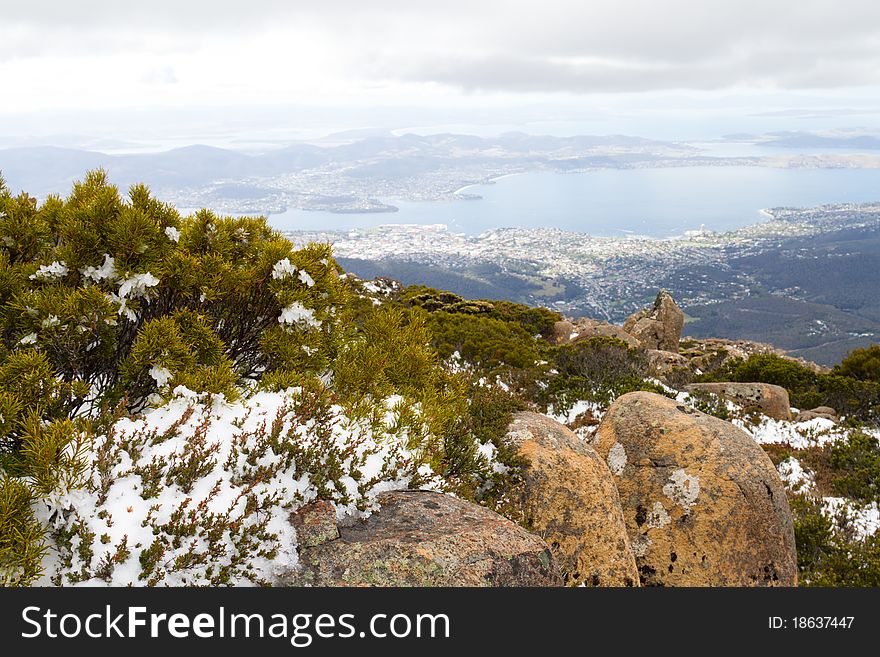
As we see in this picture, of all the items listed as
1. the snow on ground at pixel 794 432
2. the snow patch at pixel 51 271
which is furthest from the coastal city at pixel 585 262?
the snow patch at pixel 51 271

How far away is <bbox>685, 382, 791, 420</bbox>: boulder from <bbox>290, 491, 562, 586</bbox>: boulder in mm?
13136

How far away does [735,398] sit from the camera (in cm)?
1473

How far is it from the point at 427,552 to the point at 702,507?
4.64 metres

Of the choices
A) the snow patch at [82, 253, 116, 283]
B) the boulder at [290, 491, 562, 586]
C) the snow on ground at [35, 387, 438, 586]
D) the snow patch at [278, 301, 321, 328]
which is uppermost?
the snow patch at [82, 253, 116, 283]

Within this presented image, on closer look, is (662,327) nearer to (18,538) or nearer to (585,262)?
(18,538)

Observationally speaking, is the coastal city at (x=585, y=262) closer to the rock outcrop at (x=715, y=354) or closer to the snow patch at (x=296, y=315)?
the rock outcrop at (x=715, y=354)

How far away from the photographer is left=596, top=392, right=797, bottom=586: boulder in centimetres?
621

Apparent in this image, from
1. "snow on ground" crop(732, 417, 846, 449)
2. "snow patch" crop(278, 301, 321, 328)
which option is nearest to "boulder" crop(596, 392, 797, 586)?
"snow patch" crop(278, 301, 321, 328)

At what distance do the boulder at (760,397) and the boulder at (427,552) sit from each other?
43.1ft

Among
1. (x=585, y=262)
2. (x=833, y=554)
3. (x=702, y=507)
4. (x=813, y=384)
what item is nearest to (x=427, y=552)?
(x=702, y=507)

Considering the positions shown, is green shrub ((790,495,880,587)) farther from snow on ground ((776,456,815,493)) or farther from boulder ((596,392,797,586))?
snow on ground ((776,456,815,493))

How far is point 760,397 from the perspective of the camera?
1452 centimetres
